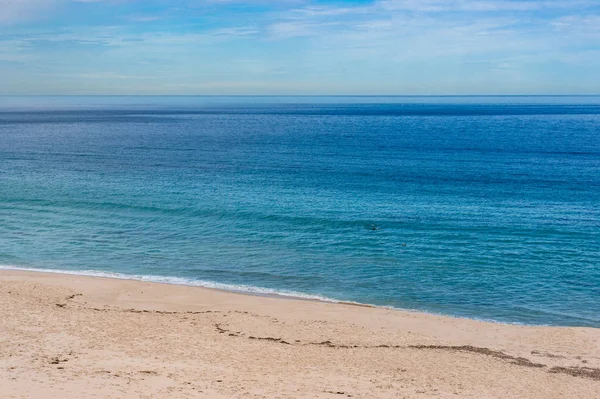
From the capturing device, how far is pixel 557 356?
21969 millimetres

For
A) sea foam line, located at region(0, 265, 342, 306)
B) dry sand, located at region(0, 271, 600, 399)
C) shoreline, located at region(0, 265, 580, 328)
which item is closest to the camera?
dry sand, located at region(0, 271, 600, 399)

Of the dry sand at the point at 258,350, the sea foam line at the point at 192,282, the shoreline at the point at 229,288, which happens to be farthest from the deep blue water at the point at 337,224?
the dry sand at the point at 258,350

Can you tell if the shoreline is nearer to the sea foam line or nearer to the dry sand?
the sea foam line

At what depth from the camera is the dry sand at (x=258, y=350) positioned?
58.5 ft

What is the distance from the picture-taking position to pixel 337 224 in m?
43.0

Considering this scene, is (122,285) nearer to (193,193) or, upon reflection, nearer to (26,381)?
(26,381)

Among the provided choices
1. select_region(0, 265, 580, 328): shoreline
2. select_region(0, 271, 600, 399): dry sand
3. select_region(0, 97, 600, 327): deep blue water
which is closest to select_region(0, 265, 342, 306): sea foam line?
select_region(0, 265, 580, 328): shoreline

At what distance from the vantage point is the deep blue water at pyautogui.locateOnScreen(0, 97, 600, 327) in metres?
31.2

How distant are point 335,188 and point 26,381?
1644 inches

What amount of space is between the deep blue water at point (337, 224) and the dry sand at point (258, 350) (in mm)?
3222

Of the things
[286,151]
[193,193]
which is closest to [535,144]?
[286,151]

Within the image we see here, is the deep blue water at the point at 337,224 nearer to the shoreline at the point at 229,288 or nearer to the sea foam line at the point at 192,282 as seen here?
the sea foam line at the point at 192,282

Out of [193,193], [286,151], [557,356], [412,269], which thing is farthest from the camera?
[286,151]

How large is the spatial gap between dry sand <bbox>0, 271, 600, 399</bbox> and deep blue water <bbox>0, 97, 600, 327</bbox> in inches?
127
